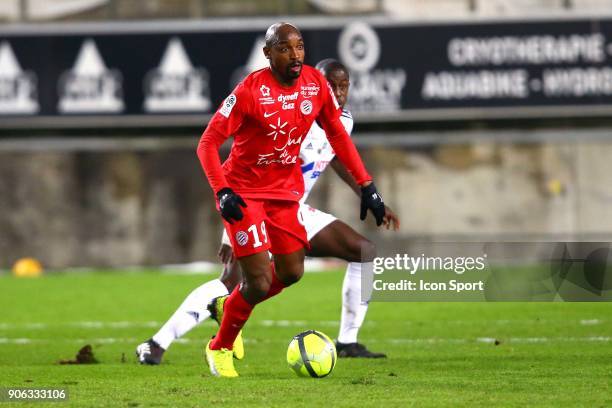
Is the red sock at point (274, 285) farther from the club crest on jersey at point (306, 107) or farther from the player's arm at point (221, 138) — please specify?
the club crest on jersey at point (306, 107)

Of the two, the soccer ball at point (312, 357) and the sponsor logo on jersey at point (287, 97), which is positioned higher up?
the sponsor logo on jersey at point (287, 97)

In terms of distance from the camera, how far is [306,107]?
27.3 ft

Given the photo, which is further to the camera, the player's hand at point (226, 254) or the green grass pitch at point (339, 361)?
the player's hand at point (226, 254)

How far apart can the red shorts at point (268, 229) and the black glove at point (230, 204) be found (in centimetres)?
34

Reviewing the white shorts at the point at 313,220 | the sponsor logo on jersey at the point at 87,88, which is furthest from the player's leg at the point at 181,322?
the sponsor logo on jersey at the point at 87,88

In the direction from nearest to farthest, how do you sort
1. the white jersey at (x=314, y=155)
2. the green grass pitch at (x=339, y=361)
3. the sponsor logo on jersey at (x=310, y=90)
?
the green grass pitch at (x=339, y=361) → the sponsor logo on jersey at (x=310, y=90) → the white jersey at (x=314, y=155)

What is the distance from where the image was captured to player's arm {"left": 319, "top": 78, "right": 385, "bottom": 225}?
8376 mm

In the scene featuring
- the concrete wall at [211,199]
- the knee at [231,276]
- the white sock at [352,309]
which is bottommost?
the concrete wall at [211,199]

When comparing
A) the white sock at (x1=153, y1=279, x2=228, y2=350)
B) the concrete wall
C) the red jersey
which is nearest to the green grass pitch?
the white sock at (x1=153, y1=279, x2=228, y2=350)

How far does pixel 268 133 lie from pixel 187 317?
6.10 feet

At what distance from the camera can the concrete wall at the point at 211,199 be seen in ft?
71.6

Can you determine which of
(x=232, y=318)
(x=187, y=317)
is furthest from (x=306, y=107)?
(x=187, y=317)

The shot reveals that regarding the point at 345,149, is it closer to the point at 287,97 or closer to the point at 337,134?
the point at 337,134

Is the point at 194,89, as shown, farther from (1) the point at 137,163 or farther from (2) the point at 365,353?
(2) the point at 365,353
